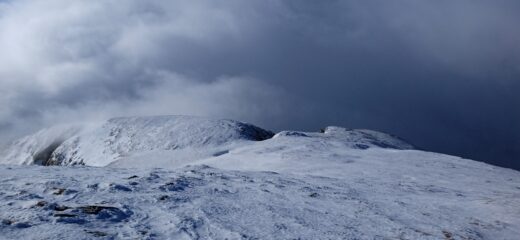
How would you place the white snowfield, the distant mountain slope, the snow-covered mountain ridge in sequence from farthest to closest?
the distant mountain slope, the snow-covered mountain ridge, the white snowfield

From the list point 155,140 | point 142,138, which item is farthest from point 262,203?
point 142,138

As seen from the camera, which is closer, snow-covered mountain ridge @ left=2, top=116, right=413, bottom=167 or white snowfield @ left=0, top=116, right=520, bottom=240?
white snowfield @ left=0, top=116, right=520, bottom=240

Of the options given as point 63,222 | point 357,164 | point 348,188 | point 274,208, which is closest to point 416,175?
point 357,164

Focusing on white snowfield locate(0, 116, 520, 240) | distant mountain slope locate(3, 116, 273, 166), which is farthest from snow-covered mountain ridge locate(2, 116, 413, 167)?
white snowfield locate(0, 116, 520, 240)

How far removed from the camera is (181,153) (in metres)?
41.0

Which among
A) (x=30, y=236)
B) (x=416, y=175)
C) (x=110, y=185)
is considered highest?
(x=416, y=175)

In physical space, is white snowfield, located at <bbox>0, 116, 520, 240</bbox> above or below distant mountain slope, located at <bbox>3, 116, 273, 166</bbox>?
below

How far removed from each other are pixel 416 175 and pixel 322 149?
10284 millimetres

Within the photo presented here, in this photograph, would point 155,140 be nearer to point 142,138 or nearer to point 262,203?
point 142,138

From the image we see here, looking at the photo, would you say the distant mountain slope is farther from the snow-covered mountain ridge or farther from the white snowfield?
the white snowfield

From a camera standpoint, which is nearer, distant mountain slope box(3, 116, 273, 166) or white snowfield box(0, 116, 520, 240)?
white snowfield box(0, 116, 520, 240)

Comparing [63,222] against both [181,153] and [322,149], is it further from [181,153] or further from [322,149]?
[181,153]

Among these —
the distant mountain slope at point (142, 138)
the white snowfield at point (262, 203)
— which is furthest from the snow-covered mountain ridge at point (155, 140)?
the white snowfield at point (262, 203)

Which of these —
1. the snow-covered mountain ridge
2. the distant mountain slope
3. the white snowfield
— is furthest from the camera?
the distant mountain slope
